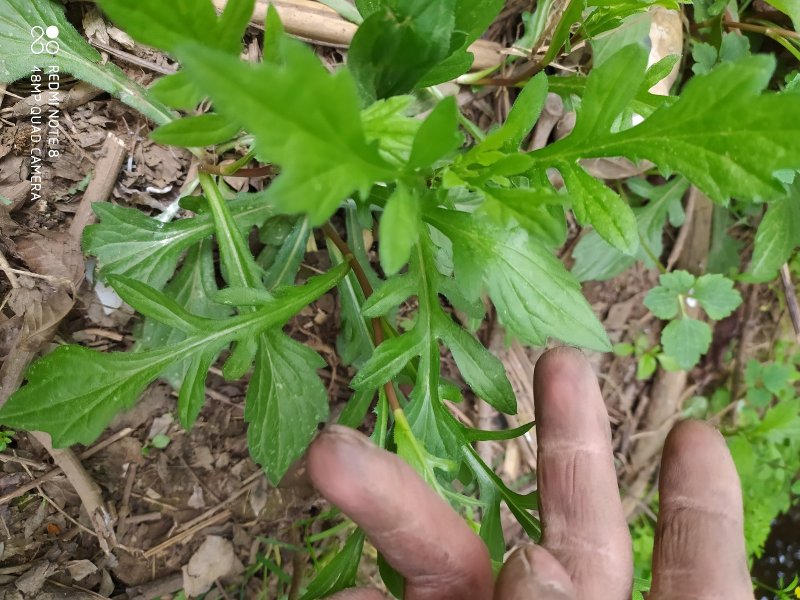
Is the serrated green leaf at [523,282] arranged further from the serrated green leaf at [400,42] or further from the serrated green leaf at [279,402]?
the serrated green leaf at [279,402]

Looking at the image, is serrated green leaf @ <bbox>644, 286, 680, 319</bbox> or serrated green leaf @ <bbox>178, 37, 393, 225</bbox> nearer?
serrated green leaf @ <bbox>178, 37, 393, 225</bbox>

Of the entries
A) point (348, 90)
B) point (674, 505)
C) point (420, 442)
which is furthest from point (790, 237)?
point (348, 90)

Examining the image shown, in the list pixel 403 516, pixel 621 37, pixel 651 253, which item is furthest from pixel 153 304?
pixel 651 253

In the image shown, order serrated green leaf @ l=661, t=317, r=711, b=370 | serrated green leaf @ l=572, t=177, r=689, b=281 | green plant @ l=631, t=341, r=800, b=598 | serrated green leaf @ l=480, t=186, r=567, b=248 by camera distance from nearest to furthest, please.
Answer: serrated green leaf @ l=480, t=186, r=567, b=248, serrated green leaf @ l=572, t=177, r=689, b=281, serrated green leaf @ l=661, t=317, r=711, b=370, green plant @ l=631, t=341, r=800, b=598

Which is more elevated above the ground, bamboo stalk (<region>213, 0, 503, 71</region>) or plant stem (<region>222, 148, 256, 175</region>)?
bamboo stalk (<region>213, 0, 503, 71</region>)

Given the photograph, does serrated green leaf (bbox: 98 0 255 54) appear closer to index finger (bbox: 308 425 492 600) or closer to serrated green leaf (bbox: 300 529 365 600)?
index finger (bbox: 308 425 492 600)

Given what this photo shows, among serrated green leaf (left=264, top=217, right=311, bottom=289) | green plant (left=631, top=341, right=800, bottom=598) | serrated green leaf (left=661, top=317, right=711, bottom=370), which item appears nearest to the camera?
serrated green leaf (left=264, top=217, right=311, bottom=289)

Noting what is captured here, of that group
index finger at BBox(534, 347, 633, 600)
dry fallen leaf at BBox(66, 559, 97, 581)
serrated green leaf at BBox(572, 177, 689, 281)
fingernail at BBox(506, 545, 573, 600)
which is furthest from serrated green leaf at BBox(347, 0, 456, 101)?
dry fallen leaf at BBox(66, 559, 97, 581)
